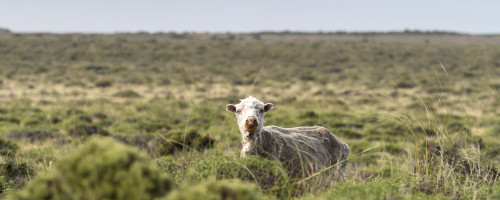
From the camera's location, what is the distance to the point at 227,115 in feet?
25.2

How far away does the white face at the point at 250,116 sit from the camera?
19.1 feet

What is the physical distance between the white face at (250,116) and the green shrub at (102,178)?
3123mm

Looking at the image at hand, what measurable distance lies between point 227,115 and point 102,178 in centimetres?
513

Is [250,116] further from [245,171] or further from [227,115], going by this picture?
[227,115]

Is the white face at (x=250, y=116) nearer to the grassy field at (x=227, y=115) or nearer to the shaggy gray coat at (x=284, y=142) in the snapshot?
the shaggy gray coat at (x=284, y=142)

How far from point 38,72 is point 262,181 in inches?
1573

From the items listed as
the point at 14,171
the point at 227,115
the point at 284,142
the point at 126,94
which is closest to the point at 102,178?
the point at 284,142

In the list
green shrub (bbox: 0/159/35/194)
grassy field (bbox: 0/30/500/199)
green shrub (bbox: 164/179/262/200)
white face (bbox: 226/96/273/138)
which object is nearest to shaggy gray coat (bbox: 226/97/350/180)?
white face (bbox: 226/96/273/138)

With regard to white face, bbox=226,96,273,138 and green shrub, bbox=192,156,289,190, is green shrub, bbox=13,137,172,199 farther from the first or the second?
white face, bbox=226,96,273,138

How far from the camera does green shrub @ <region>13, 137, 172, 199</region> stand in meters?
2.53

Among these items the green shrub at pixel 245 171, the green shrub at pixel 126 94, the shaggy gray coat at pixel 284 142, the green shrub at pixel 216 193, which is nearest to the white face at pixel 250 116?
the shaggy gray coat at pixel 284 142

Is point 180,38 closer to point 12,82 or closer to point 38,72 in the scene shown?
point 38,72

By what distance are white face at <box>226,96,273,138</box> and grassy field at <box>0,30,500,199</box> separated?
276mm

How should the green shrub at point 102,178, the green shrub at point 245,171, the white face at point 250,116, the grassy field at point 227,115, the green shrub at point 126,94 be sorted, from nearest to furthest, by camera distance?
1. the green shrub at point 102,178
2. the grassy field at point 227,115
3. the green shrub at point 245,171
4. the white face at point 250,116
5. the green shrub at point 126,94
